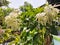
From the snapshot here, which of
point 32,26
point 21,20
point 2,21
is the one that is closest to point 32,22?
point 32,26

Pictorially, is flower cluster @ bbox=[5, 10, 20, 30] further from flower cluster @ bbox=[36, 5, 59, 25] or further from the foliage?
flower cluster @ bbox=[36, 5, 59, 25]

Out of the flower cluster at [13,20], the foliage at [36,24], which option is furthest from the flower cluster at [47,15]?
the flower cluster at [13,20]

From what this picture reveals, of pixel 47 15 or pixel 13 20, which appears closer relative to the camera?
pixel 47 15

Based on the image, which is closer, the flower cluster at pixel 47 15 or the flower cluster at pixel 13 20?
the flower cluster at pixel 47 15

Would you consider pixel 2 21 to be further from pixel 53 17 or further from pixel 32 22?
pixel 53 17

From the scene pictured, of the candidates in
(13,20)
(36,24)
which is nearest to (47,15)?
(36,24)

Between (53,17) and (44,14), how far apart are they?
92 millimetres

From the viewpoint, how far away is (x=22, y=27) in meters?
1.59

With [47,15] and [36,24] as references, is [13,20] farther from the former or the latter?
[47,15]

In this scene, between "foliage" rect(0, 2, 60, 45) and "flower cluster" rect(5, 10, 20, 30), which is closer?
"foliage" rect(0, 2, 60, 45)

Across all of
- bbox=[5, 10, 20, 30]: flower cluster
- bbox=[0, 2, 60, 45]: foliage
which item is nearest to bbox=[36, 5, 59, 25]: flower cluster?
bbox=[0, 2, 60, 45]: foliage

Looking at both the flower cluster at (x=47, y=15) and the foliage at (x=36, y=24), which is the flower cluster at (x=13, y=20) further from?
the flower cluster at (x=47, y=15)

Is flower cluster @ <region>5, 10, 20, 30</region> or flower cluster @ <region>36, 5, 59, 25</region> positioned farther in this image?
flower cluster @ <region>5, 10, 20, 30</region>

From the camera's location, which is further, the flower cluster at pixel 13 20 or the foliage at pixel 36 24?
the flower cluster at pixel 13 20
